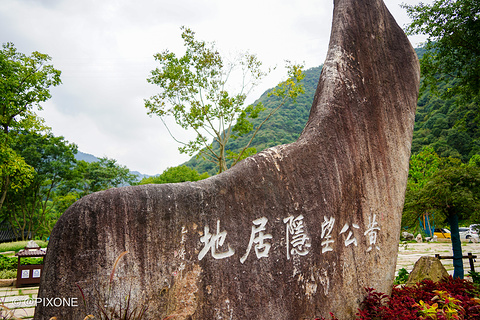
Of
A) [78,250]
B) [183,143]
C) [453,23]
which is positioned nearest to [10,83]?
[183,143]

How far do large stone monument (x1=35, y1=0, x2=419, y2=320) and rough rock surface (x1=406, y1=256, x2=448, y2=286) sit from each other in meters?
1.89

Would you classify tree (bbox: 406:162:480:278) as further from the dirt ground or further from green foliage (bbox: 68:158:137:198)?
green foliage (bbox: 68:158:137:198)

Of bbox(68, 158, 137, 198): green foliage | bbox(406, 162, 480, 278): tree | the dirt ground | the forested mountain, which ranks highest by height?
the forested mountain

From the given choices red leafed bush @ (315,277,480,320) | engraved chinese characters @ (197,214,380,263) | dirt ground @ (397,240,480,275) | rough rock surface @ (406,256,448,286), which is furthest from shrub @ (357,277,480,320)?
dirt ground @ (397,240,480,275)

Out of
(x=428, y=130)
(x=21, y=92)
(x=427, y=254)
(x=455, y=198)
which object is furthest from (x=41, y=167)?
(x=428, y=130)

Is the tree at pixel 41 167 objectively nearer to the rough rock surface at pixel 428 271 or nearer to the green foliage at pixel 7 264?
the green foliage at pixel 7 264

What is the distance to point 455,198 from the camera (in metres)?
5.48

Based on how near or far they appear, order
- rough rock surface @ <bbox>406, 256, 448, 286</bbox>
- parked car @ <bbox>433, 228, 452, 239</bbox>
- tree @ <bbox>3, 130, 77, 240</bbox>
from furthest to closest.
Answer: parked car @ <bbox>433, 228, 452, 239</bbox> → tree @ <bbox>3, 130, 77, 240</bbox> → rough rock surface @ <bbox>406, 256, 448, 286</bbox>

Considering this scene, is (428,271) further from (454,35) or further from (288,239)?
(454,35)

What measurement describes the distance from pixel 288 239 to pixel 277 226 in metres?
0.16

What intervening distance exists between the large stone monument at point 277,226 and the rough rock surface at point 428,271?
1.89m

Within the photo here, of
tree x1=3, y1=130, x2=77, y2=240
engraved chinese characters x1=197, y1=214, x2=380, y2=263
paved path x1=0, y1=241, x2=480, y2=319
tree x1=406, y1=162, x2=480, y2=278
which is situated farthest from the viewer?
tree x1=3, y1=130, x2=77, y2=240

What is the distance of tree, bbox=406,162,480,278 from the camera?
5453 millimetres

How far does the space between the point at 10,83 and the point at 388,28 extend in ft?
38.4
